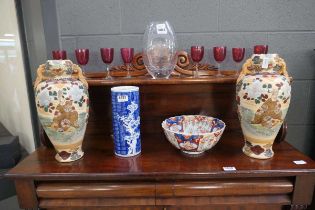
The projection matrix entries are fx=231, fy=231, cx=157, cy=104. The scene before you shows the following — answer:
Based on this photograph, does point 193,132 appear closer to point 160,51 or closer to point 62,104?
point 160,51

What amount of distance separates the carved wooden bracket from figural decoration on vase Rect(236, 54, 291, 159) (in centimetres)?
25

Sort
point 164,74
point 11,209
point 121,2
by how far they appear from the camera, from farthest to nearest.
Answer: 1. point 11,209
2. point 121,2
3. point 164,74

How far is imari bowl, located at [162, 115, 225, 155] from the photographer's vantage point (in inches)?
29.9

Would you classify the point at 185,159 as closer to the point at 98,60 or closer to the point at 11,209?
the point at 98,60

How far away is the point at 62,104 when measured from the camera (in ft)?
2.32

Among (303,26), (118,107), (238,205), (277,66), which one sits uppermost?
(303,26)

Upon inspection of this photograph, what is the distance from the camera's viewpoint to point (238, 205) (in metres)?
0.75

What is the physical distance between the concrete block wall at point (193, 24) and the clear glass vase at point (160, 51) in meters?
0.21

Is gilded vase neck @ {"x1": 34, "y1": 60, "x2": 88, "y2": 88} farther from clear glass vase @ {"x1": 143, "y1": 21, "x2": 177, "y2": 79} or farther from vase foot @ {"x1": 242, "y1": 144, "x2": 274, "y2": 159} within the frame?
vase foot @ {"x1": 242, "y1": 144, "x2": 274, "y2": 159}

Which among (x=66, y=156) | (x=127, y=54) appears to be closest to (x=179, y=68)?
(x=127, y=54)

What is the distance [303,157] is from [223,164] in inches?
11.1

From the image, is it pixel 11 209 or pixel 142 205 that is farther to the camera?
pixel 11 209

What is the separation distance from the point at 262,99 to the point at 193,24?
583 mm

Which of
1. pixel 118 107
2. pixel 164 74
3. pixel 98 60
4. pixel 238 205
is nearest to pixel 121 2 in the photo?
pixel 98 60
